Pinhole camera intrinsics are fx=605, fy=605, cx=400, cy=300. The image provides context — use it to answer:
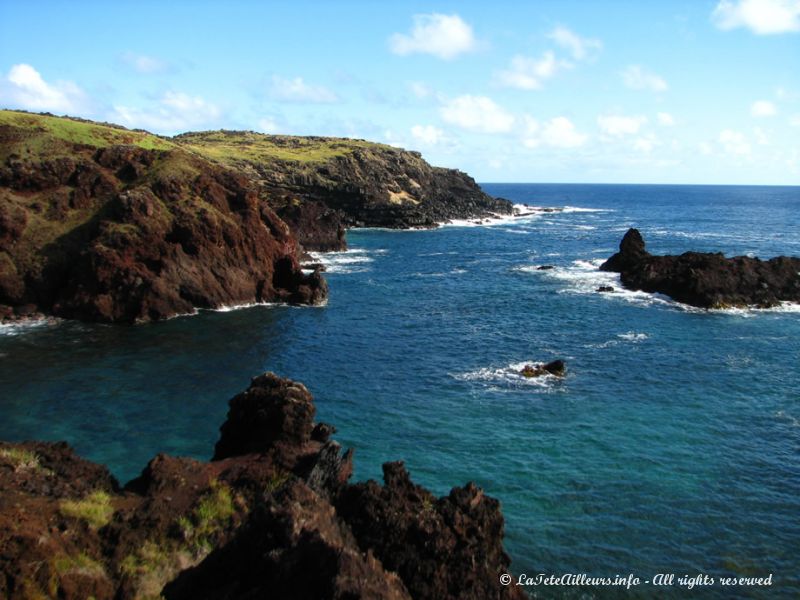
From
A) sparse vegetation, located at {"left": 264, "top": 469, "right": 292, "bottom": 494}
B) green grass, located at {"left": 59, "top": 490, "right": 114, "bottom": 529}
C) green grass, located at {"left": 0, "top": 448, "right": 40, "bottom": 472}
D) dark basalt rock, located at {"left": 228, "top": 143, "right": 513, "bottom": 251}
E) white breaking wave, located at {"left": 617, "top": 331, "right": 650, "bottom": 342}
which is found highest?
dark basalt rock, located at {"left": 228, "top": 143, "right": 513, "bottom": 251}

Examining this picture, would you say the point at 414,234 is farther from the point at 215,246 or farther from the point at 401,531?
the point at 401,531

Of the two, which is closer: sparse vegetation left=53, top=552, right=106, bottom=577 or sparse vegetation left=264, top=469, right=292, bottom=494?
sparse vegetation left=53, top=552, right=106, bottom=577

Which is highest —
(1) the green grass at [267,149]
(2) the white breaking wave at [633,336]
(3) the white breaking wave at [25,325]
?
(1) the green grass at [267,149]

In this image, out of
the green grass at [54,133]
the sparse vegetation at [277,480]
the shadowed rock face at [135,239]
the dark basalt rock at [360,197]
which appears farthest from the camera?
the dark basalt rock at [360,197]

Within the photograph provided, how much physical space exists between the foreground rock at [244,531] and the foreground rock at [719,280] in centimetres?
5998

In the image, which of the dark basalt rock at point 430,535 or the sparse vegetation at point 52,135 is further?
the sparse vegetation at point 52,135

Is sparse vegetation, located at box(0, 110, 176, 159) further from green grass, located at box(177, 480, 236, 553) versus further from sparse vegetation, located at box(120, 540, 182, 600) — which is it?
sparse vegetation, located at box(120, 540, 182, 600)

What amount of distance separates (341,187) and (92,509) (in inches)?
5432

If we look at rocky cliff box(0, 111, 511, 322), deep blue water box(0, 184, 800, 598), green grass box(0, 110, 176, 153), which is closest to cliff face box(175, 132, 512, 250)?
rocky cliff box(0, 111, 511, 322)

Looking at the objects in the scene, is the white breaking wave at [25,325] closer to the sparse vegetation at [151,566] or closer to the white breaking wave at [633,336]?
the sparse vegetation at [151,566]

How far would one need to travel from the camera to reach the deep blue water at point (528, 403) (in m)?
26.1

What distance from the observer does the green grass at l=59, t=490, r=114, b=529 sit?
15.9 metres

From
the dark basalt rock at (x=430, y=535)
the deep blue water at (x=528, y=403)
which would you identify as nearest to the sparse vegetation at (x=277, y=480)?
the dark basalt rock at (x=430, y=535)

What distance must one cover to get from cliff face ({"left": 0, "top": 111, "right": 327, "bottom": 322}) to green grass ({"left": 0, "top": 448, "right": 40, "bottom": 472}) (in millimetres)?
40861
